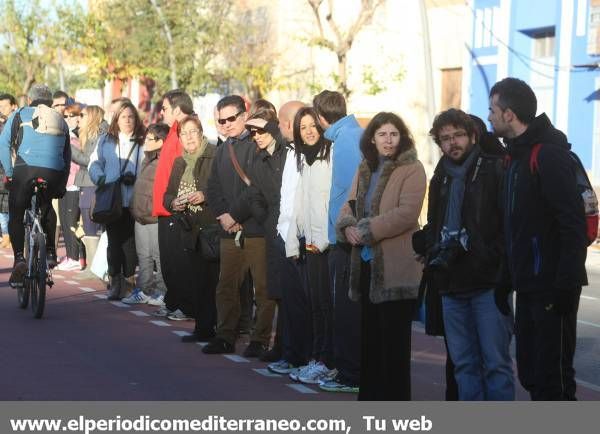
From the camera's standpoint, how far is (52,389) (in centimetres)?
941

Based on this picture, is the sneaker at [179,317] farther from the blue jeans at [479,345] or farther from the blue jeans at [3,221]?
the blue jeans at [3,221]

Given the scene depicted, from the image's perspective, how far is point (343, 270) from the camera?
941 cm

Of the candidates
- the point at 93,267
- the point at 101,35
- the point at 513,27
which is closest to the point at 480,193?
the point at 93,267

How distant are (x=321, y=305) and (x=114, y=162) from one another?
5585 millimetres

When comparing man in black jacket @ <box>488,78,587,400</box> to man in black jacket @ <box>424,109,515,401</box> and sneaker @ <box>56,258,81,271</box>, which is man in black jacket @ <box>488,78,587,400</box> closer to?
man in black jacket @ <box>424,109,515,401</box>

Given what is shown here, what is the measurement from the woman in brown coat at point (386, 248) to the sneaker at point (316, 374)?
1.20m

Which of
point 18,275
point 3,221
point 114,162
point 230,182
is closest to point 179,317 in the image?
point 18,275

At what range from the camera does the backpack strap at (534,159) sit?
7027 mm

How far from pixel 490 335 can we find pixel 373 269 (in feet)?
3.43

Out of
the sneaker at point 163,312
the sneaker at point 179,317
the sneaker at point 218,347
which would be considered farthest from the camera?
the sneaker at point 163,312

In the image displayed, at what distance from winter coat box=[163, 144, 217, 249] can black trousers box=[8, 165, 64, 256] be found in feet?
5.36

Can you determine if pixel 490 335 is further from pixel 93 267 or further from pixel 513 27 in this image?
pixel 513 27

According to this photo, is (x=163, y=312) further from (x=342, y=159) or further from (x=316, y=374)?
(x=342, y=159)

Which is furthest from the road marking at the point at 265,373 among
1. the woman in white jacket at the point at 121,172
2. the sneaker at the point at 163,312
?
the woman in white jacket at the point at 121,172
